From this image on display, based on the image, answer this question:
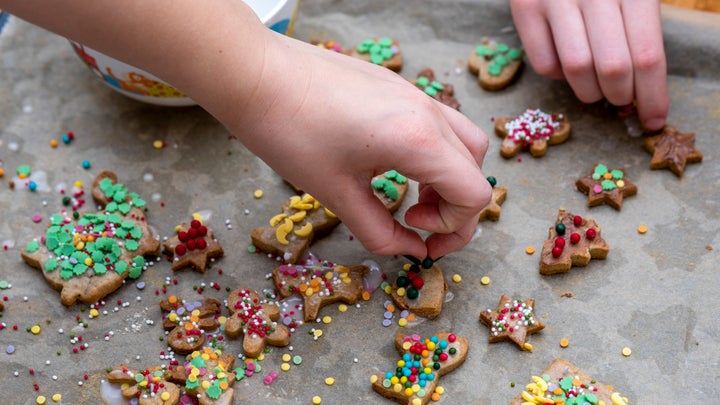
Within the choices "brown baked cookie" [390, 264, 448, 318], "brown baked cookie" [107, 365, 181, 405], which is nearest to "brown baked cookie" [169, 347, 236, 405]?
"brown baked cookie" [107, 365, 181, 405]

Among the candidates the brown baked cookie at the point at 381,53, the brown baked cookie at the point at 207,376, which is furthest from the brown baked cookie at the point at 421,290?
the brown baked cookie at the point at 381,53

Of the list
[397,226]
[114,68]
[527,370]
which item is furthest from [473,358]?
[114,68]

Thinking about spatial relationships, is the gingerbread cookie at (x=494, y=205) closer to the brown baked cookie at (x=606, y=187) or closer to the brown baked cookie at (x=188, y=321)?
the brown baked cookie at (x=606, y=187)

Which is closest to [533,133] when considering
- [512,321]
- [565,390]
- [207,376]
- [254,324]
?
[512,321]

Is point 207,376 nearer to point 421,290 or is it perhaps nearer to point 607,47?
point 421,290

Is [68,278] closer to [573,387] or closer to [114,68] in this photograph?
[114,68]

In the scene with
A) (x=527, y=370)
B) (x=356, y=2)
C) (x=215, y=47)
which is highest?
(x=215, y=47)

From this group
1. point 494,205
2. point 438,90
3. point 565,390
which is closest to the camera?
point 565,390
